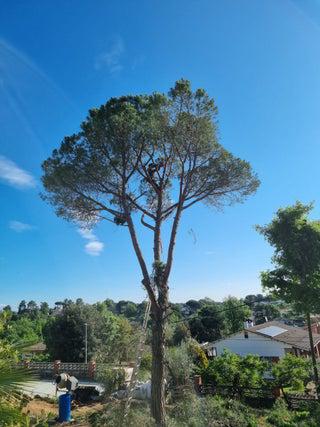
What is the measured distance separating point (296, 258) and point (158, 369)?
545 cm

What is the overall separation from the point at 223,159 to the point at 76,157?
488 centimetres

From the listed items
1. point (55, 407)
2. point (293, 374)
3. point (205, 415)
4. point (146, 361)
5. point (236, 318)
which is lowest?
point (55, 407)

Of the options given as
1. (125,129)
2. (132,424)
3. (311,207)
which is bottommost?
(132,424)

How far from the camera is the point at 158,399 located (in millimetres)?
10609

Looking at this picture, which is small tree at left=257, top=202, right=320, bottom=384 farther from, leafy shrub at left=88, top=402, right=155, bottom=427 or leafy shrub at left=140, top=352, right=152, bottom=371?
leafy shrub at left=140, top=352, right=152, bottom=371

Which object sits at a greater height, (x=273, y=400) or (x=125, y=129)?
(x=125, y=129)

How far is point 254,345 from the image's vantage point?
1215 inches

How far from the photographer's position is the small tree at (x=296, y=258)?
11648 mm

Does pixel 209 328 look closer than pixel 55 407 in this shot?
No

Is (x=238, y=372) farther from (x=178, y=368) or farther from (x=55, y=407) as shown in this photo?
(x=55, y=407)

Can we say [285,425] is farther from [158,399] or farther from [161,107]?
[161,107]

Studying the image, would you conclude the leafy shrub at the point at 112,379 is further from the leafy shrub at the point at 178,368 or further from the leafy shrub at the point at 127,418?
the leafy shrub at the point at 127,418

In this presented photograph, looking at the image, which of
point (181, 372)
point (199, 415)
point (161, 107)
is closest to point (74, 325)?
point (181, 372)

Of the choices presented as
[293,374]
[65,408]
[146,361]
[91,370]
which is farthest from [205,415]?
[91,370]
